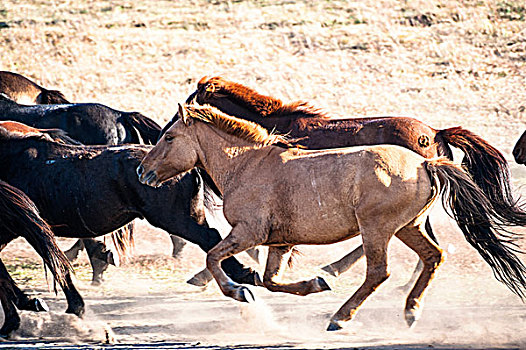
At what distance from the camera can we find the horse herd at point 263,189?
5332 millimetres

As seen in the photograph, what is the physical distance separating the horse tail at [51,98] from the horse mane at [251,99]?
11.9 feet

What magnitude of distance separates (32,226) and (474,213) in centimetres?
275

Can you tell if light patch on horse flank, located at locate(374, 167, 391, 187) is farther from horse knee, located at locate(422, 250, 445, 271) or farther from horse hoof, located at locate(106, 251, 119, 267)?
horse hoof, located at locate(106, 251, 119, 267)

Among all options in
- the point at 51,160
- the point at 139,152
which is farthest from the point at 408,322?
the point at 51,160

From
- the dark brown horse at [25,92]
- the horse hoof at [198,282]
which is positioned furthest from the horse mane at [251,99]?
the dark brown horse at [25,92]

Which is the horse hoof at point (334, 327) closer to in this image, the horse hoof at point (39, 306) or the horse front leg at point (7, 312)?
the horse hoof at point (39, 306)

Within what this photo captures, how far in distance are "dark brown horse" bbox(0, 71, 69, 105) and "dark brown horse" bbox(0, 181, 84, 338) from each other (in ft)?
13.6

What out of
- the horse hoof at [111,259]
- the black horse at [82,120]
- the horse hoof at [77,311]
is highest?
the black horse at [82,120]

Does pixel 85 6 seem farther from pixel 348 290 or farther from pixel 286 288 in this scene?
pixel 286 288

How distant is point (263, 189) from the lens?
5.54 meters

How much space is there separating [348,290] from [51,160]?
7.99ft

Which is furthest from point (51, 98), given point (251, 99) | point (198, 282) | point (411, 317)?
point (411, 317)

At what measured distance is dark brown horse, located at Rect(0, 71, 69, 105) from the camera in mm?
9852

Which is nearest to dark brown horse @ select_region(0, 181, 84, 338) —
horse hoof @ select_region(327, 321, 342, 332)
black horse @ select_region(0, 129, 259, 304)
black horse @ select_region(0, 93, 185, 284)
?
black horse @ select_region(0, 129, 259, 304)
